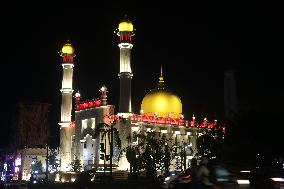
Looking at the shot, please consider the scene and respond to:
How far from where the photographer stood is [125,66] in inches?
2835

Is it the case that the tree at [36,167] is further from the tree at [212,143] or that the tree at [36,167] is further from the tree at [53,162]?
the tree at [212,143]

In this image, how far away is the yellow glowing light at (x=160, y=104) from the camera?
261 feet

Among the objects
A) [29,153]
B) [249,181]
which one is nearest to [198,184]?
[249,181]

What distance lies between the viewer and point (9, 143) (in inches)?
4461

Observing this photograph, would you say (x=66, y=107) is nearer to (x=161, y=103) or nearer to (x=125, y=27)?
(x=161, y=103)

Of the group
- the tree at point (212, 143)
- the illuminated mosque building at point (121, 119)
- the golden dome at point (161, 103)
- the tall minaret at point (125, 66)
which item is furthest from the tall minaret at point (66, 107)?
the tree at point (212, 143)

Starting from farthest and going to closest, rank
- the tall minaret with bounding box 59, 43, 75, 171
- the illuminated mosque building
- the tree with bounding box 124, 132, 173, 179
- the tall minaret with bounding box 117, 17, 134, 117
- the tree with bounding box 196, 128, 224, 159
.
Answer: the tall minaret with bounding box 59, 43, 75, 171, the illuminated mosque building, the tall minaret with bounding box 117, 17, 134, 117, the tree with bounding box 124, 132, 173, 179, the tree with bounding box 196, 128, 224, 159

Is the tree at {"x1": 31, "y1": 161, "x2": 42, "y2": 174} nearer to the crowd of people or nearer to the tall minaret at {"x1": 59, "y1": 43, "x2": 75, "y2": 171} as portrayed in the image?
the tall minaret at {"x1": 59, "y1": 43, "x2": 75, "y2": 171}

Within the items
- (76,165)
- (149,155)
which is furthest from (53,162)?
(149,155)

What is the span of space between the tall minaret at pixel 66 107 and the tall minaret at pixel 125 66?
14254mm

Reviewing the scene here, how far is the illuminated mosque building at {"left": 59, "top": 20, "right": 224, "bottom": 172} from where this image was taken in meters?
70.9

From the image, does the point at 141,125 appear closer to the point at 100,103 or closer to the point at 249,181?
the point at 100,103

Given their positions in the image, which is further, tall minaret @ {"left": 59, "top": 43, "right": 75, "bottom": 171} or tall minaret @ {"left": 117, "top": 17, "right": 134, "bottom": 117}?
tall minaret @ {"left": 59, "top": 43, "right": 75, "bottom": 171}

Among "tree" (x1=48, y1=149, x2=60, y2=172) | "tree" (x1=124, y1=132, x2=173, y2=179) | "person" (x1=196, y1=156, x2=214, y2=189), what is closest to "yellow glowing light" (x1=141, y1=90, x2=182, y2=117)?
"tree" (x1=124, y1=132, x2=173, y2=179)
